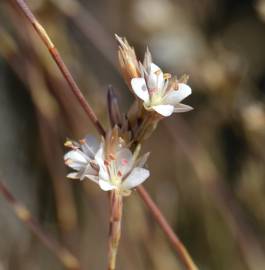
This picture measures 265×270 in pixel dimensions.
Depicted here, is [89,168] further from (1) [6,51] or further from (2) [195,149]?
(2) [195,149]

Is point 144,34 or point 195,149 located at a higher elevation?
point 144,34

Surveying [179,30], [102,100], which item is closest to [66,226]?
[102,100]

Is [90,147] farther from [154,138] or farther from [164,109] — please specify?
[154,138]

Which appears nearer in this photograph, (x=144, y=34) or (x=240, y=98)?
(x=240, y=98)

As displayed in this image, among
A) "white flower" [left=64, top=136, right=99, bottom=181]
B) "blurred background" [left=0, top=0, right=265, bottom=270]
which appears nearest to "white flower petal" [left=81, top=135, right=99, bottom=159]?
"white flower" [left=64, top=136, right=99, bottom=181]

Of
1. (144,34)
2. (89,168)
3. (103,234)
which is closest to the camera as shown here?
(89,168)

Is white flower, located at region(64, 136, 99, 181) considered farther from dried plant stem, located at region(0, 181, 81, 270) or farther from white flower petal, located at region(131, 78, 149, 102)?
dried plant stem, located at region(0, 181, 81, 270)
